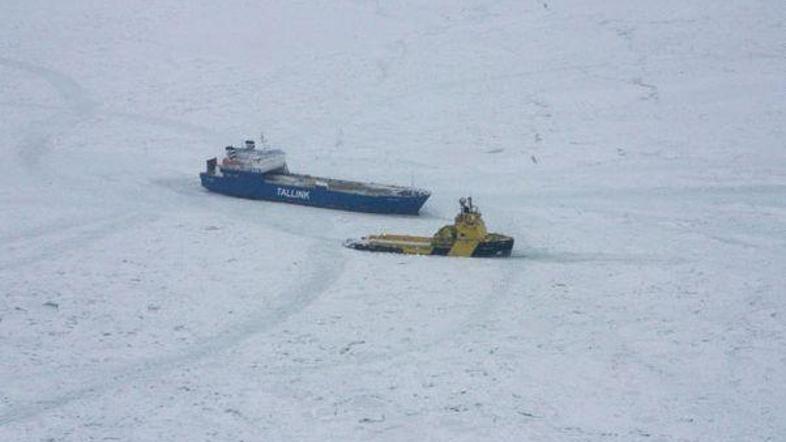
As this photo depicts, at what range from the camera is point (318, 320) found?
39.6ft

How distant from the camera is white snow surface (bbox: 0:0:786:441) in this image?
9.92 meters

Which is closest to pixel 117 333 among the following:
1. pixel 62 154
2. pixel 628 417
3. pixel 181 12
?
pixel 628 417

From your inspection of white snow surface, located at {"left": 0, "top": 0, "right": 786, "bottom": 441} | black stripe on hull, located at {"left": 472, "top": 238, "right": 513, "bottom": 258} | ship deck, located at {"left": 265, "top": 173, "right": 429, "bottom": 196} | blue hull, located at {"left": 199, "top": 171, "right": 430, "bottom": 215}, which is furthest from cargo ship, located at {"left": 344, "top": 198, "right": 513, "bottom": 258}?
ship deck, located at {"left": 265, "top": 173, "right": 429, "bottom": 196}

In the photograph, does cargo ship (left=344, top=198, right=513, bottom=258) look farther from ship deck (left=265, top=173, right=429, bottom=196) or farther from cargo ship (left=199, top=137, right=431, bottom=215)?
ship deck (left=265, top=173, right=429, bottom=196)

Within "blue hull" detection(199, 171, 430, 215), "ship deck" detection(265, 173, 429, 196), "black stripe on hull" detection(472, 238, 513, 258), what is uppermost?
"ship deck" detection(265, 173, 429, 196)

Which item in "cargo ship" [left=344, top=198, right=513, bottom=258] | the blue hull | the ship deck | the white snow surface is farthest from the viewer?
the ship deck

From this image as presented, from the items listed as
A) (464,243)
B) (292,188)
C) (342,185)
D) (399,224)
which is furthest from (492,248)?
(292,188)

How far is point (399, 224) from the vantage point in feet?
54.9

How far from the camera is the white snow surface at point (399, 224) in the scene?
9.92 metres

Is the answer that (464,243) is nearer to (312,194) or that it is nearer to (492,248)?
(492,248)

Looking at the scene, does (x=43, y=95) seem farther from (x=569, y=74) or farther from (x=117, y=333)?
(x=117, y=333)

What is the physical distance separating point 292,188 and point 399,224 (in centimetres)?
234

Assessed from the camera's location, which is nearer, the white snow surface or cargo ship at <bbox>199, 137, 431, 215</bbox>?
the white snow surface

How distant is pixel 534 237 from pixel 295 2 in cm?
2028
